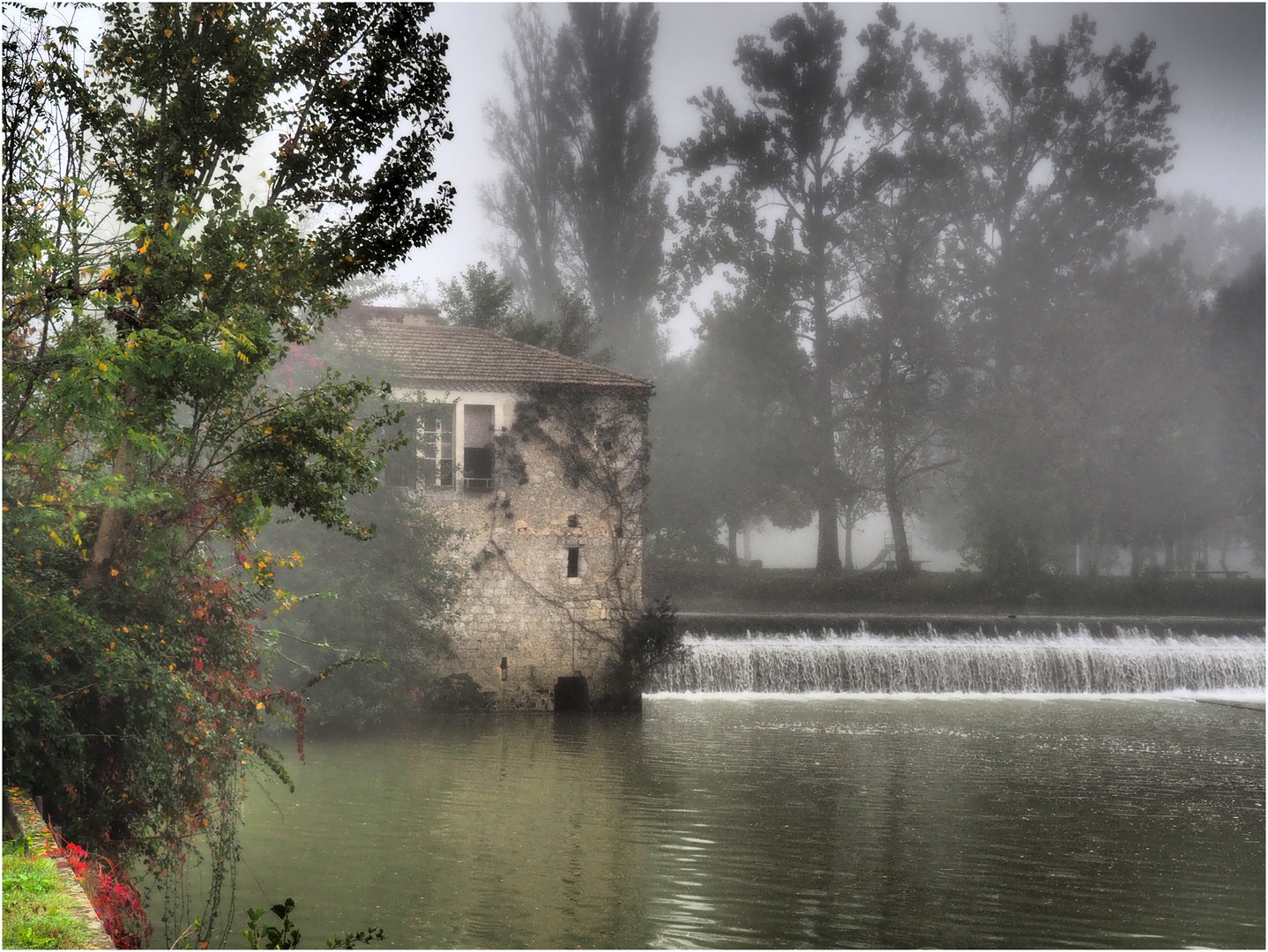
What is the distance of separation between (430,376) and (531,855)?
34.9ft

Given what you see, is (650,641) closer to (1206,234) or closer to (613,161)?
(613,161)

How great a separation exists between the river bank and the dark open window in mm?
10579

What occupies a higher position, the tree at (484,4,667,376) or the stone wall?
the tree at (484,4,667,376)

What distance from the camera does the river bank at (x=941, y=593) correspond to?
29016 millimetres

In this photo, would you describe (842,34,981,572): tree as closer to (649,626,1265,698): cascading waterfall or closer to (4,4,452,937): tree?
(649,626,1265,698): cascading waterfall

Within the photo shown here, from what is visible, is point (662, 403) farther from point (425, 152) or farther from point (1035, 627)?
point (425, 152)

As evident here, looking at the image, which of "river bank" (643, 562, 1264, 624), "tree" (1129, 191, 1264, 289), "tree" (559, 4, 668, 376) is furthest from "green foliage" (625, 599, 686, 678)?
"tree" (1129, 191, 1264, 289)

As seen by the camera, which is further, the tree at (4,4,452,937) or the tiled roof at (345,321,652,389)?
the tiled roof at (345,321,652,389)

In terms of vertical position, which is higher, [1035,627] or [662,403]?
[662,403]

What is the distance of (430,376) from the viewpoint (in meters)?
18.9

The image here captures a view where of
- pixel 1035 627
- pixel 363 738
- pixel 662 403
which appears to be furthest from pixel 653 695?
pixel 662 403

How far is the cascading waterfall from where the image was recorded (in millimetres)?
20719

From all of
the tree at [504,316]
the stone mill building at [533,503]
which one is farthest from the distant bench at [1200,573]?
the stone mill building at [533,503]

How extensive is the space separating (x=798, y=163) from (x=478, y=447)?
18.3 meters
